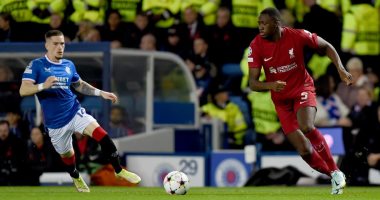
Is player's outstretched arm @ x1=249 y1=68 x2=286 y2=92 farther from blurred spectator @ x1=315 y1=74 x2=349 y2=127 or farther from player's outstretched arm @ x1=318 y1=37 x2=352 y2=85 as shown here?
blurred spectator @ x1=315 y1=74 x2=349 y2=127

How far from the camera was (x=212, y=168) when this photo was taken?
1711cm

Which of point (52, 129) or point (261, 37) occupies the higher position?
point (261, 37)

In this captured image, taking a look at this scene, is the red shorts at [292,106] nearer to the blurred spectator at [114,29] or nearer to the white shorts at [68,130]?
the white shorts at [68,130]

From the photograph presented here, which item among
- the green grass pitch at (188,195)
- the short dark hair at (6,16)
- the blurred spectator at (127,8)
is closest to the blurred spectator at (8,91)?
the short dark hair at (6,16)

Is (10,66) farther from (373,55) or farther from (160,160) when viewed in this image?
(373,55)

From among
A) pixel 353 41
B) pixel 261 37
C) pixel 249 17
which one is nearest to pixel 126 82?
pixel 249 17

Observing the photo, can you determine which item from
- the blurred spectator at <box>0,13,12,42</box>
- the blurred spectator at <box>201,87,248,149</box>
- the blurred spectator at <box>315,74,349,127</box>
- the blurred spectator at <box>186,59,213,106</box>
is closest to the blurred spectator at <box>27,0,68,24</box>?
the blurred spectator at <box>0,13,12,42</box>

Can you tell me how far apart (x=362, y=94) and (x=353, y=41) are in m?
1.40

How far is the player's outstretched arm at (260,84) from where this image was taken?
39.9ft

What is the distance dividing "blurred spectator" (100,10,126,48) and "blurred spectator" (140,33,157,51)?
404 millimetres

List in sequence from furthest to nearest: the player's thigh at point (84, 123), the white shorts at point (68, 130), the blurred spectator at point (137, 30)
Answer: the blurred spectator at point (137, 30), the white shorts at point (68, 130), the player's thigh at point (84, 123)

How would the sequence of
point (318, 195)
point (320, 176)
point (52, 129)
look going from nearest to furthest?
point (318, 195) → point (52, 129) → point (320, 176)

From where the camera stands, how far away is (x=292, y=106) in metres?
13.1

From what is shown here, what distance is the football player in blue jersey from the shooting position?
44.8 ft
